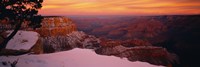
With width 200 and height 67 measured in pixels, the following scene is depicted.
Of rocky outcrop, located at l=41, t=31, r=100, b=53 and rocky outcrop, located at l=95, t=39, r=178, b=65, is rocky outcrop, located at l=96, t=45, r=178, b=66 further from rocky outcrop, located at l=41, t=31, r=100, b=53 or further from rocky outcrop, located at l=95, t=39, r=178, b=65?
rocky outcrop, located at l=41, t=31, r=100, b=53

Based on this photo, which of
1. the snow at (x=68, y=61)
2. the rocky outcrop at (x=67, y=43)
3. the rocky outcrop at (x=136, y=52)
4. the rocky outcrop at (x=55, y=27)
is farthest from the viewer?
the rocky outcrop at (x=55, y=27)

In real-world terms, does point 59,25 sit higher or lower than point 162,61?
higher

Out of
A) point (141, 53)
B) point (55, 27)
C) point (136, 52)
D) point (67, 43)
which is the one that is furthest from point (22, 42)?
point (141, 53)

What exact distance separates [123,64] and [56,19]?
40.6 meters

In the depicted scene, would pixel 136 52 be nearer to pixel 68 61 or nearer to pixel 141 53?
pixel 141 53

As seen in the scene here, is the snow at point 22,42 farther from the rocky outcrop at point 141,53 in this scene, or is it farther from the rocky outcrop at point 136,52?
the rocky outcrop at point 141,53

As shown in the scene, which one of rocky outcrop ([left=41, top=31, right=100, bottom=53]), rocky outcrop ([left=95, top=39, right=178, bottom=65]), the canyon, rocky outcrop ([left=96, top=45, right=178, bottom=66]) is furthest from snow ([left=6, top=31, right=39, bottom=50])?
rocky outcrop ([left=96, top=45, right=178, bottom=66])

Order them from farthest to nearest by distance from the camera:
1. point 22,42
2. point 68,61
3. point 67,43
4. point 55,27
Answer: point 67,43 < point 55,27 < point 22,42 < point 68,61

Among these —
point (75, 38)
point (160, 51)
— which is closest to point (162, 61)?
point (160, 51)

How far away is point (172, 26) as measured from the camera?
170125mm

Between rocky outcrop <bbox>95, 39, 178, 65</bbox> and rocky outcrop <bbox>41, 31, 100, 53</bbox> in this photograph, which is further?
rocky outcrop <bbox>95, 39, 178, 65</bbox>

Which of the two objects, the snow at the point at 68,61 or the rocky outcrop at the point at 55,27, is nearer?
the snow at the point at 68,61

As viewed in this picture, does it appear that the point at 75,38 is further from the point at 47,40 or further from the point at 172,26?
the point at 172,26

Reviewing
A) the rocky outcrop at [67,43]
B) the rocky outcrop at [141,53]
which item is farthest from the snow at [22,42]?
the rocky outcrop at [141,53]
